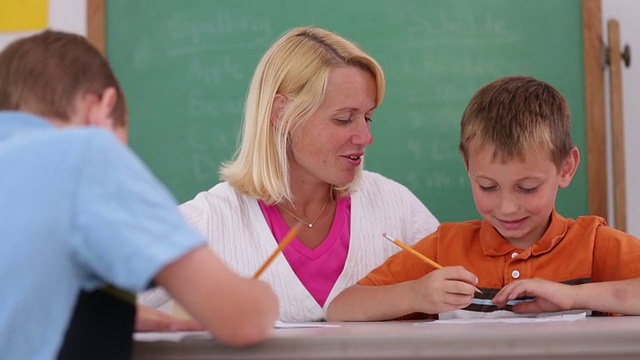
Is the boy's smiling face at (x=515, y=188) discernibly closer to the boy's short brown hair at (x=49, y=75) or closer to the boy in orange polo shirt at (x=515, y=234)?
the boy in orange polo shirt at (x=515, y=234)

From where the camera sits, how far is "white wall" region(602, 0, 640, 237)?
244 cm

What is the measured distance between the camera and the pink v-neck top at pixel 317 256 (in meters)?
1.91

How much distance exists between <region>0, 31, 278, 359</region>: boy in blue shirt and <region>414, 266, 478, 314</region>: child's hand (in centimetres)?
64

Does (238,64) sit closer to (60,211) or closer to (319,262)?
(319,262)

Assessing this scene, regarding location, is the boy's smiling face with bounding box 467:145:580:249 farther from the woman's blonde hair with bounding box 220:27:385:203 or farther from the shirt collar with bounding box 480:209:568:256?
the woman's blonde hair with bounding box 220:27:385:203

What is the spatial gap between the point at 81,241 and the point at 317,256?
1.14 meters

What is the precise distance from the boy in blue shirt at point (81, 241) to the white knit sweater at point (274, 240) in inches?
38.4

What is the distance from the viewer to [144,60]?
279cm

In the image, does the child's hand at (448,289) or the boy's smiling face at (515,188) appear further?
the boy's smiling face at (515,188)

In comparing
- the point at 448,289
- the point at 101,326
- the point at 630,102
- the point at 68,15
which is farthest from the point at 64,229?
the point at 68,15

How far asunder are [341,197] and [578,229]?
25.3 inches

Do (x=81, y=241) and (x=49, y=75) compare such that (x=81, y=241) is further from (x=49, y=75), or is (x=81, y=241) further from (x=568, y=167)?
(x=568, y=167)

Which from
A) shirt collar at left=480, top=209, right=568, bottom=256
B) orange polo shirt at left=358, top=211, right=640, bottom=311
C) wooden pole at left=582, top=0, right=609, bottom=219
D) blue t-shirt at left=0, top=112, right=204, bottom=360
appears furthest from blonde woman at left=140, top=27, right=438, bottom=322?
blue t-shirt at left=0, top=112, right=204, bottom=360

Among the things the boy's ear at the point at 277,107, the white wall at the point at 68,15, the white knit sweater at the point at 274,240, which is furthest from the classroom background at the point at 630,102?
the white wall at the point at 68,15
